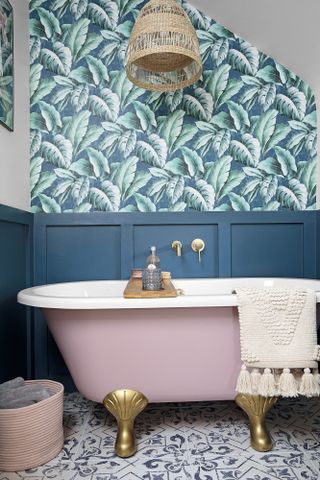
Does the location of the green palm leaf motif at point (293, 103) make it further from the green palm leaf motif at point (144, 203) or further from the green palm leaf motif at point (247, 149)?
the green palm leaf motif at point (144, 203)

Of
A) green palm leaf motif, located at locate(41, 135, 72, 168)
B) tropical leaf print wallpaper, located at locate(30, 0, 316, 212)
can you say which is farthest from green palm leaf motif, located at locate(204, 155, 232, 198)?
green palm leaf motif, located at locate(41, 135, 72, 168)

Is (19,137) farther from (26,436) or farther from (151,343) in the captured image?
(26,436)

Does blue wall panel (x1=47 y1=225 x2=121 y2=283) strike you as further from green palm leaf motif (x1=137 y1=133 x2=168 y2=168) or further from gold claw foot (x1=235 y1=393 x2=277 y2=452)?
gold claw foot (x1=235 y1=393 x2=277 y2=452)

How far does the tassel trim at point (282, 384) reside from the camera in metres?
1.26

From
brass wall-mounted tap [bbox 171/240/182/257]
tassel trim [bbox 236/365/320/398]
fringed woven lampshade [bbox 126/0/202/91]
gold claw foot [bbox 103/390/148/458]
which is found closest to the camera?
tassel trim [bbox 236/365/320/398]

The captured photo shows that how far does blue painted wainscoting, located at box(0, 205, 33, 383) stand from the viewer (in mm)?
1680

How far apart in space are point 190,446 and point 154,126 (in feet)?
5.82

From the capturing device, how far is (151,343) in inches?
53.6

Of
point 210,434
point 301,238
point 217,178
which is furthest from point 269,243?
point 210,434

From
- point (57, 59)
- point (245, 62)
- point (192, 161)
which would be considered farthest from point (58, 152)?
point (245, 62)

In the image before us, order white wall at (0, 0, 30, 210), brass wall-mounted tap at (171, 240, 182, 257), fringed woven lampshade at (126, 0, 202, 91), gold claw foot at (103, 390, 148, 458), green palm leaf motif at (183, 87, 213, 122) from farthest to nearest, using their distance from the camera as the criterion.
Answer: green palm leaf motif at (183, 87, 213, 122)
brass wall-mounted tap at (171, 240, 182, 257)
white wall at (0, 0, 30, 210)
fringed woven lampshade at (126, 0, 202, 91)
gold claw foot at (103, 390, 148, 458)

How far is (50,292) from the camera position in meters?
1.76

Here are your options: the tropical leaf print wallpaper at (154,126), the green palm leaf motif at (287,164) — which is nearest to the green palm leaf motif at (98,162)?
the tropical leaf print wallpaper at (154,126)

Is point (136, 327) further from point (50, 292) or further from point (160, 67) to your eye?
point (160, 67)
